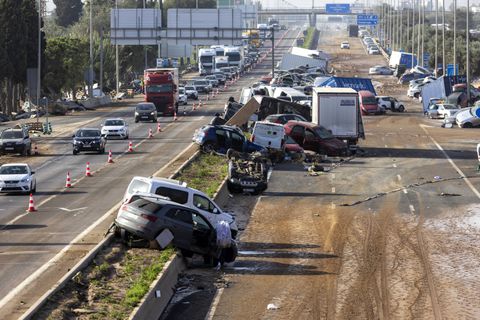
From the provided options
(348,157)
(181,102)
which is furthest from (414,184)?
(181,102)

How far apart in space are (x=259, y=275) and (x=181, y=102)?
74966 mm

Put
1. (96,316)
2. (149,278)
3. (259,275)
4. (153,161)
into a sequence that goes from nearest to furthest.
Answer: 1. (96,316)
2. (149,278)
3. (259,275)
4. (153,161)

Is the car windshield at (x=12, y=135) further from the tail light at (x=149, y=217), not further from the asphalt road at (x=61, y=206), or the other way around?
the tail light at (x=149, y=217)

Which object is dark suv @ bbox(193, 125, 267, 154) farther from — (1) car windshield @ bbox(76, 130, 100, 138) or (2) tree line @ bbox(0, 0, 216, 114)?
(2) tree line @ bbox(0, 0, 216, 114)

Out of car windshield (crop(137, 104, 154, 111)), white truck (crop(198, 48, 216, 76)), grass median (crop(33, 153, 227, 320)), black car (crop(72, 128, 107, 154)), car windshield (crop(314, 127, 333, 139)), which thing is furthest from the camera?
white truck (crop(198, 48, 216, 76))

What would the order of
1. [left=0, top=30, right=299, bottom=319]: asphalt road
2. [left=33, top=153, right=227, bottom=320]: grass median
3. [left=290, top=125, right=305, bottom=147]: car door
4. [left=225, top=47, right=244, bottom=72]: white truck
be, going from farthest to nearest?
1. [left=225, top=47, right=244, bottom=72]: white truck
2. [left=290, top=125, right=305, bottom=147]: car door
3. [left=0, top=30, right=299, bottom=319]: asphalt road
4. [left=33, top=153, right=227, bottom=320]: grass median

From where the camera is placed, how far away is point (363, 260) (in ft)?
88.1

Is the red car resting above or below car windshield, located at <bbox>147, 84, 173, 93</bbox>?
below

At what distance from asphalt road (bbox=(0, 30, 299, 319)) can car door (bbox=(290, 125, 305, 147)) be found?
5.64 metres

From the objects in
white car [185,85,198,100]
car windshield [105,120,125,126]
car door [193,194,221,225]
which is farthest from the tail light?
white car [185,85,198,100]

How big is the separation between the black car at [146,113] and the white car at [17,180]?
38.1m

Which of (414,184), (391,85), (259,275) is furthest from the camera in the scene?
(391,85)

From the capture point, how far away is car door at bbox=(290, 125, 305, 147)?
53.9 metres

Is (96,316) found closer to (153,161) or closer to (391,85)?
(153,161)
